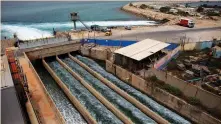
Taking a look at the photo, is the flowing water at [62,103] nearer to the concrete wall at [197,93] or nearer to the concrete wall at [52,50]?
the concrete wall at [52,50]

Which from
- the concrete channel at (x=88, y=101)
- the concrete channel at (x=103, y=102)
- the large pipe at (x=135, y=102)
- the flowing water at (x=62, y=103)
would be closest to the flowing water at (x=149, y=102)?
the concrete channel at (x=103, y=102)

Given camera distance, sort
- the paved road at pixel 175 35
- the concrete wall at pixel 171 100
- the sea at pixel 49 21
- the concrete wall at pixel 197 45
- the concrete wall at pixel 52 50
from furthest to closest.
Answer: the sea at pixel 49 21, the paved road at pixel 175 35, the concrete wall at pixel 52 50, the concrete wall at pixel 197 45, the concrete wall at pixel 171 100

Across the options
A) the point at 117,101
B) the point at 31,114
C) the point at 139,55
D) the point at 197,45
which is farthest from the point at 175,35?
the point at 31,114

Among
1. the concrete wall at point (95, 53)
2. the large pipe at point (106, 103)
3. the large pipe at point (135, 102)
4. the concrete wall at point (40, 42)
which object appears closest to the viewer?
the large pipe at point (106, 103)

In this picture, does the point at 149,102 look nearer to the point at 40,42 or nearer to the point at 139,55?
the point at 139,55

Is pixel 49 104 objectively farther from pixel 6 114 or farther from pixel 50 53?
pixel 50 53

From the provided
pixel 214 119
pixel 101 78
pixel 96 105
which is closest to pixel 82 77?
pixel 101 78
